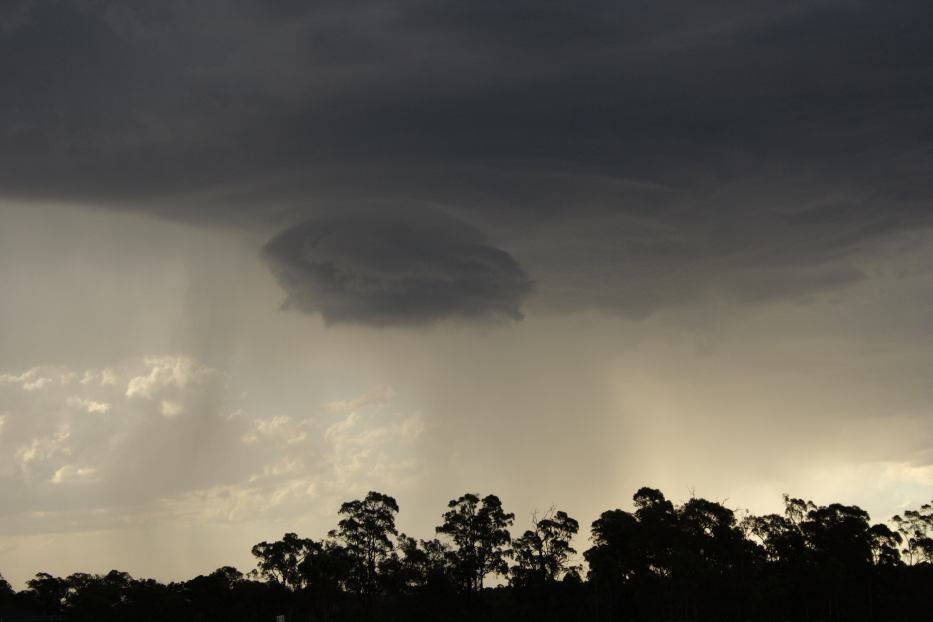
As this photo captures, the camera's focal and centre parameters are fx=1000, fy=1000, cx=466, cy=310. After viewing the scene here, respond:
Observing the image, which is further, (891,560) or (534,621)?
(891,560)

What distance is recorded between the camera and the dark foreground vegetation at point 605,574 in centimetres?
16650

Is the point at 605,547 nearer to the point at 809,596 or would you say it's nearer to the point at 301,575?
the point at 809,596

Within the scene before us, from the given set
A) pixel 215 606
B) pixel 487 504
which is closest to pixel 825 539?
pixel 487 504

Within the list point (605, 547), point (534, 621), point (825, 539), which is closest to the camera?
point (534, 621)

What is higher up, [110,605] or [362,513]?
[362,513]

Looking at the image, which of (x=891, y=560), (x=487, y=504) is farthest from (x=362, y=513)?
(x=891, y=560)

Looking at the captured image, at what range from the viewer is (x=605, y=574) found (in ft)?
547

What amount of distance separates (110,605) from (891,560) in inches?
6025

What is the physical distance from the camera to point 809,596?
175000 mm

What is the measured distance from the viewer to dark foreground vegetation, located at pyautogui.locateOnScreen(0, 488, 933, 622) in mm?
166500

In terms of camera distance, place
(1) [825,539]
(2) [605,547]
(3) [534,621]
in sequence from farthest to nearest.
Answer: (1) [825,539], (2) [605,547], (3) [534,621]

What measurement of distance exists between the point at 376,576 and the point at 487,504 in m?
24.1

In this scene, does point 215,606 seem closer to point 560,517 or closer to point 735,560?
point 560,517

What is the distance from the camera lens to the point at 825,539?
18700cm
